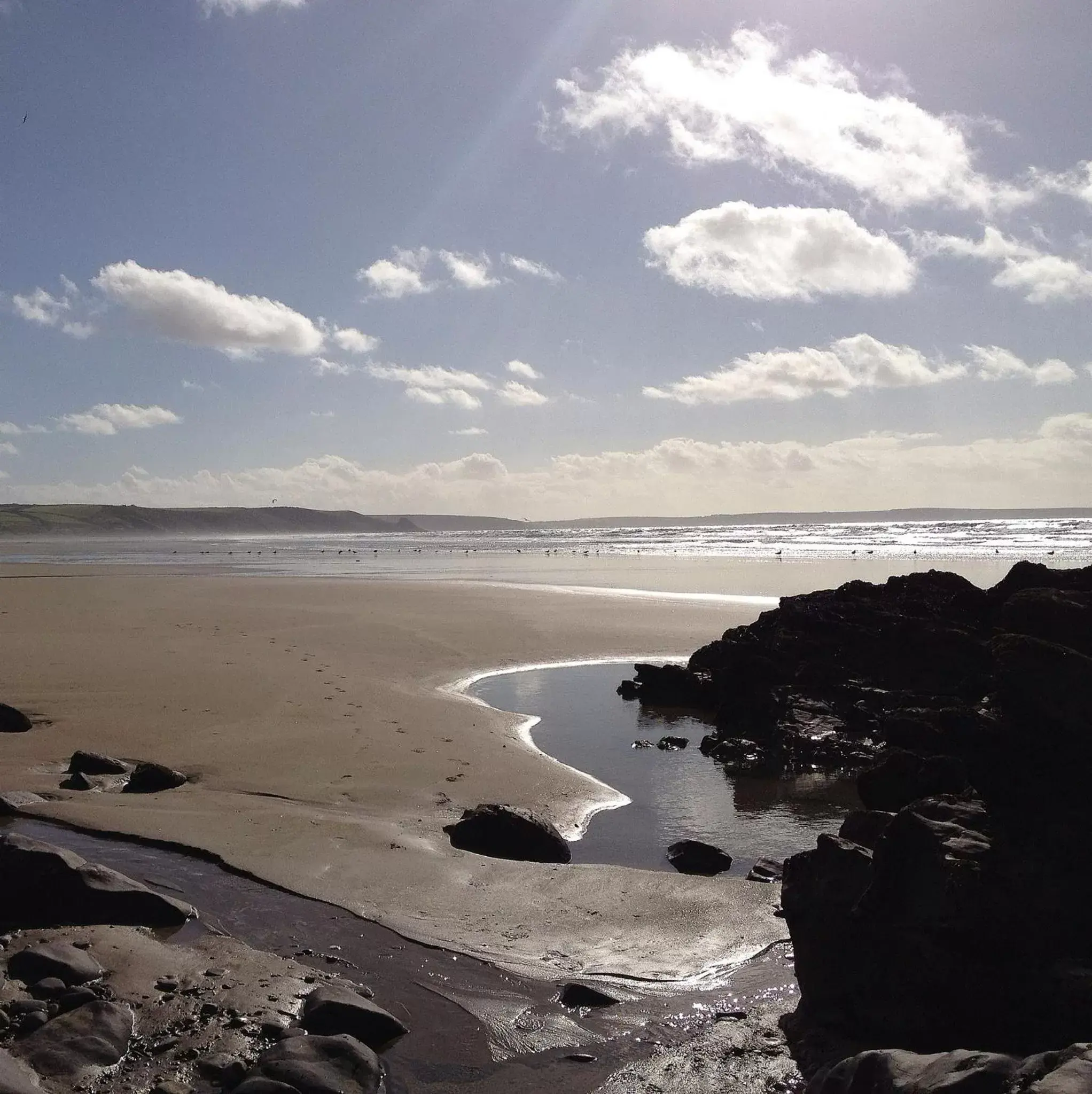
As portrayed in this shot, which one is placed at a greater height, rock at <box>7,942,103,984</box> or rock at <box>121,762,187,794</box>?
rock at <box>7,942,103,984</box>

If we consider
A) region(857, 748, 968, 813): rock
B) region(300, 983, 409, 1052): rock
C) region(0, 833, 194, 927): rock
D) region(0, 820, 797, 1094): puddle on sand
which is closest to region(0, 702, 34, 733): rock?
region(0, 820, 797, 1094): puddle on sand

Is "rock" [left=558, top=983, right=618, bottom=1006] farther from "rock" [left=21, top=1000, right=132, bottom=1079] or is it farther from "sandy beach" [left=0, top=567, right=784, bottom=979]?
"rock" [left=21, top=1000, right=132, bottom=1079]

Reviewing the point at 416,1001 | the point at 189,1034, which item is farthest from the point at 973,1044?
the point at 189,1034

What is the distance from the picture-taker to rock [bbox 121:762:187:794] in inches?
380

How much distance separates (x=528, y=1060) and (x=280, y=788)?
571 centimetres

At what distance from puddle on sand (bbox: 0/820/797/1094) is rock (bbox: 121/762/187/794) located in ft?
8.76

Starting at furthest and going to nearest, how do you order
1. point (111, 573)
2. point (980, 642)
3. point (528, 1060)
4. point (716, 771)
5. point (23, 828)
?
point (111, 573)
point (980, 642)
point (716, 771)
point (23, 828)
point (528, 1060)

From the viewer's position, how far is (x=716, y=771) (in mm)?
11969

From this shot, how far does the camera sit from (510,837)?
26.9 ft

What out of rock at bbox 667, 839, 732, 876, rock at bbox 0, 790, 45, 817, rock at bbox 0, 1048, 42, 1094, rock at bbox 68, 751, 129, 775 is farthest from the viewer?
rock at bbox 68, 751, 129, 775

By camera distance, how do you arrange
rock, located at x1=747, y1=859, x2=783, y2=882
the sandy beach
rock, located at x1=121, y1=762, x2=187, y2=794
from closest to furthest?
the sandy beach, rock, located at x1=747, y1=859, x2=783, y2=882, rock, located at x1=121, y1=762, x2=187, y2=794

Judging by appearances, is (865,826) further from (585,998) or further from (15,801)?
(15,801)

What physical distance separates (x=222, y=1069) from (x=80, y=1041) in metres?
0.81

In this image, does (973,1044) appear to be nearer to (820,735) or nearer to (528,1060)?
(528,1060)
